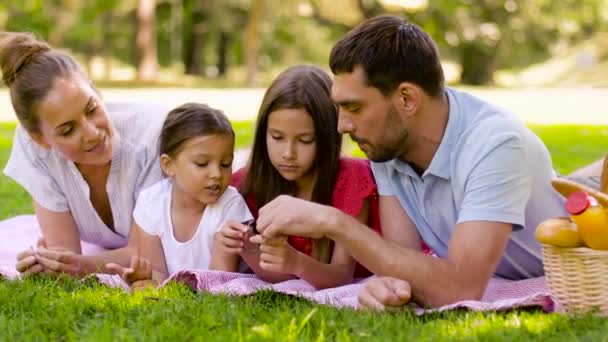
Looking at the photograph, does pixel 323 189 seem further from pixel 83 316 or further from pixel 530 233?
pixel 83 316

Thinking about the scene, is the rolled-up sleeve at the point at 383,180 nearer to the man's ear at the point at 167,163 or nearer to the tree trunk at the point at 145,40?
the man's ear at the point at 167,163

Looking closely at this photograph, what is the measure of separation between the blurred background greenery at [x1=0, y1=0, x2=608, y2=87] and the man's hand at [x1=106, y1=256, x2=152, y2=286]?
2506 cm

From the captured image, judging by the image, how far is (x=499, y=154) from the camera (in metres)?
3.51

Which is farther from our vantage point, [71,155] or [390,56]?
[71,155]

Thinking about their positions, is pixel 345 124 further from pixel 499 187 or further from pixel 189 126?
pixel 189 126

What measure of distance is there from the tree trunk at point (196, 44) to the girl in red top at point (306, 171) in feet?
107

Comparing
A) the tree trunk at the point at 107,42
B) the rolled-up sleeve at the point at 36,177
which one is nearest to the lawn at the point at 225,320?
the rolled-up sleeve at the point at 36,177

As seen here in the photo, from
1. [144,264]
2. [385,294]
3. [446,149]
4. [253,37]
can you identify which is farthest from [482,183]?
[253,37]

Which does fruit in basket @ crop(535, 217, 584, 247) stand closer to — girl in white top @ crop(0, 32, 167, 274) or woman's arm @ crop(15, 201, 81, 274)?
girl in white top @ crop(0, 32, 167, 274)

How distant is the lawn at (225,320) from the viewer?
3.17 meters

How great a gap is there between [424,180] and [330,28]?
3371 centimetres

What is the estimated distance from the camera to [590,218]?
3.25 meters

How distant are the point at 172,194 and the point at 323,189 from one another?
0.77 m

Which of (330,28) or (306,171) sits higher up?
(306,171)
